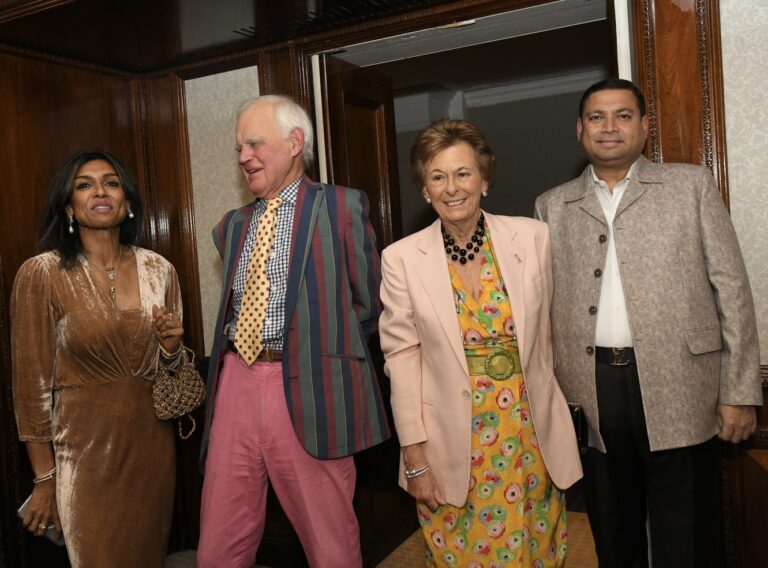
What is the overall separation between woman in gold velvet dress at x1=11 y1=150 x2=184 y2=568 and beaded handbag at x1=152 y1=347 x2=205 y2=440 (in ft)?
0.12

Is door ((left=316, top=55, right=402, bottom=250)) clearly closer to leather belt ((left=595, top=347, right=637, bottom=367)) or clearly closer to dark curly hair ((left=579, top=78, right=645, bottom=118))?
dark curly hair ((left=579, top=78, right=645, bottom=118))

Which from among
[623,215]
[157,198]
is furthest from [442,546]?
[157,198]

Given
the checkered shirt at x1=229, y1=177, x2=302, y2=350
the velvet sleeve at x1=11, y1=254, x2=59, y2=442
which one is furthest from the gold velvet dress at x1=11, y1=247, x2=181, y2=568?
the checkered shirt at x1=229, y1=177, x2=302, y2=350

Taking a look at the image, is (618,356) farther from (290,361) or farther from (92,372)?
(92,372)

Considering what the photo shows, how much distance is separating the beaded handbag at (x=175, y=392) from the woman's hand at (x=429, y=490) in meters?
0.83

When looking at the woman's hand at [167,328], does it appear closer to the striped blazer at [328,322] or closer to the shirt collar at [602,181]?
the striped blazer at [328,322]

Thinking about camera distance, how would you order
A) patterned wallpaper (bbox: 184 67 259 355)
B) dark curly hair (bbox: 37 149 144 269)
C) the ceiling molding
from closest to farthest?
dark curly hair (bbox: 37 149 144 269)
the ceiling molding
patterned wallpaper (bbox: 184 67 259 355)

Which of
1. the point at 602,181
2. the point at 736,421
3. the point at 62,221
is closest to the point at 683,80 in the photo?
the point at 602,181

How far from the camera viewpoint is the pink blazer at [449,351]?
2.02 metres

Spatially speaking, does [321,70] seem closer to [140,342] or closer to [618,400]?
[140,342]

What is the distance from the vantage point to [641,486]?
7.36 ft

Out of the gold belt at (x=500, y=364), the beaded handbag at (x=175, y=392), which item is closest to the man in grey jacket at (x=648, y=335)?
the gold belt at (x=500, y=364)

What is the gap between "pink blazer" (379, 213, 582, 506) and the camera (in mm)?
2018

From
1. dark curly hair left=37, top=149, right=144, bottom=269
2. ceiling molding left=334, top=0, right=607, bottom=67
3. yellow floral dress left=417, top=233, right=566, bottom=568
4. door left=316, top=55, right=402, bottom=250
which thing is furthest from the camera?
door left=316, top=55, right=402, bottom=250
